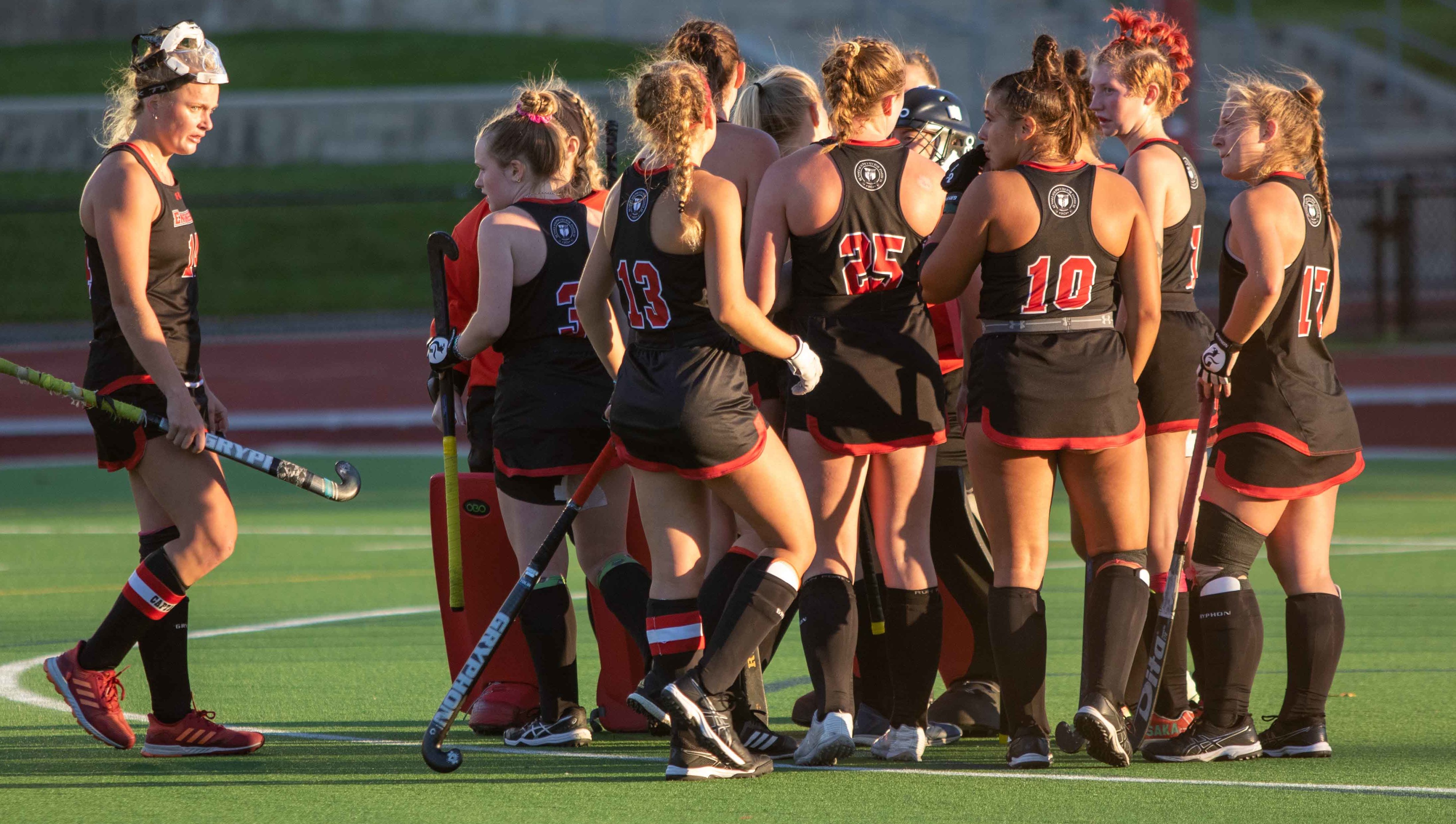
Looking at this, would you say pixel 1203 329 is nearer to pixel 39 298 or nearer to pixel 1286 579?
pixel 1286 579

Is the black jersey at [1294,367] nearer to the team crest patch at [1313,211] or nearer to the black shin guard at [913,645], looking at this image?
the team crest patch at [1313,211]

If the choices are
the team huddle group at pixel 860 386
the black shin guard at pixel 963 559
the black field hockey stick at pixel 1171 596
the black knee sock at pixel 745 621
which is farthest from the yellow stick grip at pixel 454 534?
the black field hockey stick at pixel 1171 596

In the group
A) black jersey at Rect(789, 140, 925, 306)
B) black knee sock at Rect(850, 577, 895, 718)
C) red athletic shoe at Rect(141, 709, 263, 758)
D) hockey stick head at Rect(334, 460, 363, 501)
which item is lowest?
red athletic shoe at Rect(141, 709, 263, 758)

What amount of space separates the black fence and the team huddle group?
12.8 meters

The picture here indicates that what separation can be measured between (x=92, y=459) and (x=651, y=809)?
1241cm

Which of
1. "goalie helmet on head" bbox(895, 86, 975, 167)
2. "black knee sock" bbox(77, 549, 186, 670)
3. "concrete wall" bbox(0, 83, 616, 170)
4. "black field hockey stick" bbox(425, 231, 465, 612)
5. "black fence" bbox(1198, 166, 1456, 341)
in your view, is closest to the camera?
"black knee sock" bbox(77, 549, 186, 670)

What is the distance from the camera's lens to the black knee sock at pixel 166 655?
5391 millimetres

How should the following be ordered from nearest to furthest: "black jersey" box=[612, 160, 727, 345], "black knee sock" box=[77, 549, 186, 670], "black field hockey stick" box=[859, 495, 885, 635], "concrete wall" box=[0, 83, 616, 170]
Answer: "black jersey" box=[612, 160, 727, 345]
"black knee sock" box=[77, 549, 186, 670]
"black field hockey stick" box=[859, 495, 885, 635]
"concrete wall" box=[0, 83, 616, 170]

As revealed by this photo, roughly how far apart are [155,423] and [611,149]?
198 cm

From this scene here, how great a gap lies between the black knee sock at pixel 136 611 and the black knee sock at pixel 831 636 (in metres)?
1.88

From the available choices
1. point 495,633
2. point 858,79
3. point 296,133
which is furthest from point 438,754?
point 296,133

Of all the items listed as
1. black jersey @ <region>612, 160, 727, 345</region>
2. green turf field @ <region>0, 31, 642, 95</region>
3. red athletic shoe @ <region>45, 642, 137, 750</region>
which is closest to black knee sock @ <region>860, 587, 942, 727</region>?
black jersey @ <region>612, 160, 727, 345</region>

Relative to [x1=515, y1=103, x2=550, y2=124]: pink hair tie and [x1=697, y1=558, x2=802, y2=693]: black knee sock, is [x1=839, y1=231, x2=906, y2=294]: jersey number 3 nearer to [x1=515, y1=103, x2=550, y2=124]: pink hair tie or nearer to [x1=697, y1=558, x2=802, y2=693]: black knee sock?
[x1=697, y1=558, x2=802, y2=693]: black knee sock

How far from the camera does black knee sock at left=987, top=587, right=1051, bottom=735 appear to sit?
499 cm
